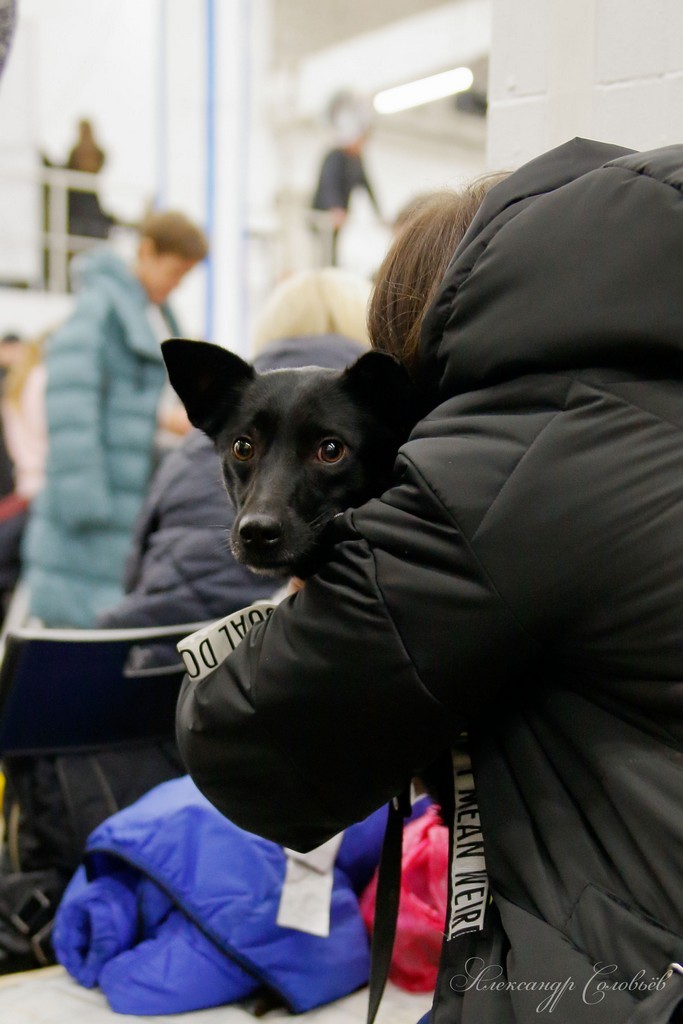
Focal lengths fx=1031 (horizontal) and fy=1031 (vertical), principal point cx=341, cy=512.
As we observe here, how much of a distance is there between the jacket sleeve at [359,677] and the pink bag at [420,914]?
20.4 inches

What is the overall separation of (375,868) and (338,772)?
73cm

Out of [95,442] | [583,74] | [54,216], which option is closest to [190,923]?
[583,74]

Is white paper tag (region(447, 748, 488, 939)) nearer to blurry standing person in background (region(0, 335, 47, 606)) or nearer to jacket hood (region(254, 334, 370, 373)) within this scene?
jacket hood (region(254, 334, 370, 373))

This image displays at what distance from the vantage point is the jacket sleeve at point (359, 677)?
93 centimetres

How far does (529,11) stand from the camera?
1936 millimetres

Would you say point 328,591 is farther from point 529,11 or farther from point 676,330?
point 529,11

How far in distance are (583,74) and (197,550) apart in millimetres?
1161

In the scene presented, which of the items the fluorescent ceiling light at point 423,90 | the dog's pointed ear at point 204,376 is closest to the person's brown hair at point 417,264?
the dog's pointed ear at point 204,376

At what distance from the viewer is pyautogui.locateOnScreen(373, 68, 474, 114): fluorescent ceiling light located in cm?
1059

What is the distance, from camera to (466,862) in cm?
109

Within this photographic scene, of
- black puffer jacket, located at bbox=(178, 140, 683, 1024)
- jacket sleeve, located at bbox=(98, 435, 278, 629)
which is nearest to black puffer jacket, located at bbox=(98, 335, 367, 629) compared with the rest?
jacket sleeve, located at bbox=(98, 435, 278, 629)

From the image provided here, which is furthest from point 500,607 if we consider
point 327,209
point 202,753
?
point 327,209

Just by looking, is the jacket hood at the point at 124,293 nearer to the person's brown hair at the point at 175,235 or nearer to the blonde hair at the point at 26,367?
the person's brown hair at the point at 175,235

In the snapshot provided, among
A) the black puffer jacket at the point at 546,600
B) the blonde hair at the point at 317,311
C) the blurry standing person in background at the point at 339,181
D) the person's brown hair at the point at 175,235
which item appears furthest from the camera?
the blurry standing person in background at the point at 339,181
